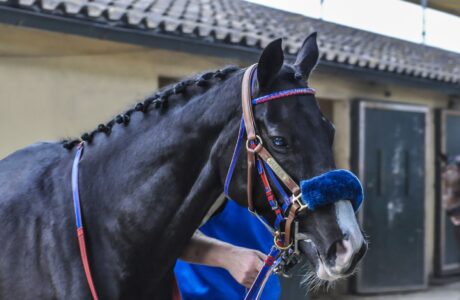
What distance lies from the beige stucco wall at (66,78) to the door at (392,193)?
2711mm

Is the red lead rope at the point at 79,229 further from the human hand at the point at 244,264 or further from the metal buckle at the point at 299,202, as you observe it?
the metal buckle at the point at 299,202

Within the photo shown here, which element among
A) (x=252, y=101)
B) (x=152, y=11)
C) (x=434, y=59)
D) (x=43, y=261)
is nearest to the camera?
(x=252, y=101)

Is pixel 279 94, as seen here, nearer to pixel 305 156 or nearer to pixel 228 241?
pixel 305 156

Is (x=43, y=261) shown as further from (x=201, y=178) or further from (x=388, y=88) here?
(x=388, y=88)

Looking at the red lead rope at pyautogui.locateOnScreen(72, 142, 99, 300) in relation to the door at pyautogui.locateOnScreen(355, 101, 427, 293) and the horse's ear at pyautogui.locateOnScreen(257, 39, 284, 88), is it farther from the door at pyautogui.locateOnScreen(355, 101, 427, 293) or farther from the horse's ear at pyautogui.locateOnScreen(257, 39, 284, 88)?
the door at pyautogui.locateOnScreen(355, 101, 427, 293)

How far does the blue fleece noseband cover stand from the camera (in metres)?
1.93

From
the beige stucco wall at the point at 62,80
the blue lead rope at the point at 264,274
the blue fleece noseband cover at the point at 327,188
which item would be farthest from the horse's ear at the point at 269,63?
the beige stucco wall at the point at 62,80

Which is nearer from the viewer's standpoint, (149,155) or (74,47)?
(149,155)

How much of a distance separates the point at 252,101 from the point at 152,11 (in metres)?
3.99

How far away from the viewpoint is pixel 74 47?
219 inches

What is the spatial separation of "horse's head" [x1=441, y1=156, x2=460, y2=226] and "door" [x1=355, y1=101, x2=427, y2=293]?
0.94 m

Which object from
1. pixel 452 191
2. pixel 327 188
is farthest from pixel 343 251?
pixel 452 191

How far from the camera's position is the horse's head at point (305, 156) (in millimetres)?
1939

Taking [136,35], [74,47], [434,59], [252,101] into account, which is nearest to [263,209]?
[252,101]
